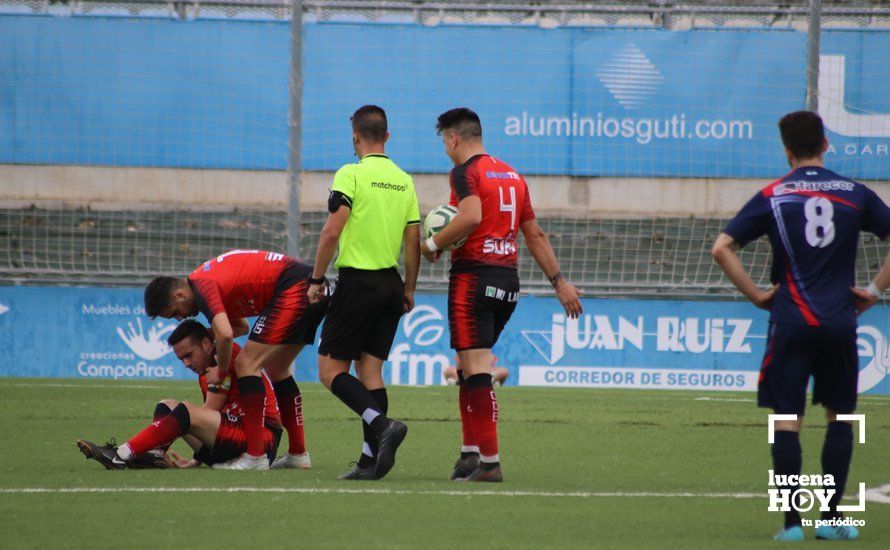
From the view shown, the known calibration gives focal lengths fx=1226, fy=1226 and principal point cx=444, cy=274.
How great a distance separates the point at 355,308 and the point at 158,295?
108 cm

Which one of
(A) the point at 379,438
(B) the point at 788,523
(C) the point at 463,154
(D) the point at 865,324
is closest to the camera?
(B) the point at 788,523

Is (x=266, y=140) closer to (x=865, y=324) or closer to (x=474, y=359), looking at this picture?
(x=865, y=324)

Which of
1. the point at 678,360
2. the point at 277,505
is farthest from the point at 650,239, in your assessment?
the point at 277,505

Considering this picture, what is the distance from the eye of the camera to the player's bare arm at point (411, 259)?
7031 millimetres

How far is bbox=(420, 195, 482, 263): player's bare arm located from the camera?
6602mm


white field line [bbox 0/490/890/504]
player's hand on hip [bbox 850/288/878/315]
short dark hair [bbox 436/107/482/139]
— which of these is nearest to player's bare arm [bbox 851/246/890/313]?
→ player's hand on hip [bbox 850/288/878/315]

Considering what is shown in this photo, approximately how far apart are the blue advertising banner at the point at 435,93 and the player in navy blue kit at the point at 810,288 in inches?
403

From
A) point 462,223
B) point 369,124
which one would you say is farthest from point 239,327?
point 462,223

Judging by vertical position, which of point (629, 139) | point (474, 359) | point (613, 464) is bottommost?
point (613, 464)

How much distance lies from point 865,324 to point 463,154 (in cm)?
793

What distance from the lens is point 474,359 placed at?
22.1 feet

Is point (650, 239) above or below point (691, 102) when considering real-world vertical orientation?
below

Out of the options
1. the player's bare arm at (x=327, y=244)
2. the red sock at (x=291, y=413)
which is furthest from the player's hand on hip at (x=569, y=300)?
the red sock at (x=291, y=413)

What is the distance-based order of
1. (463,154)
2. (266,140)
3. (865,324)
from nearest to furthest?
(463,154)
(865,324)
(266,140)
